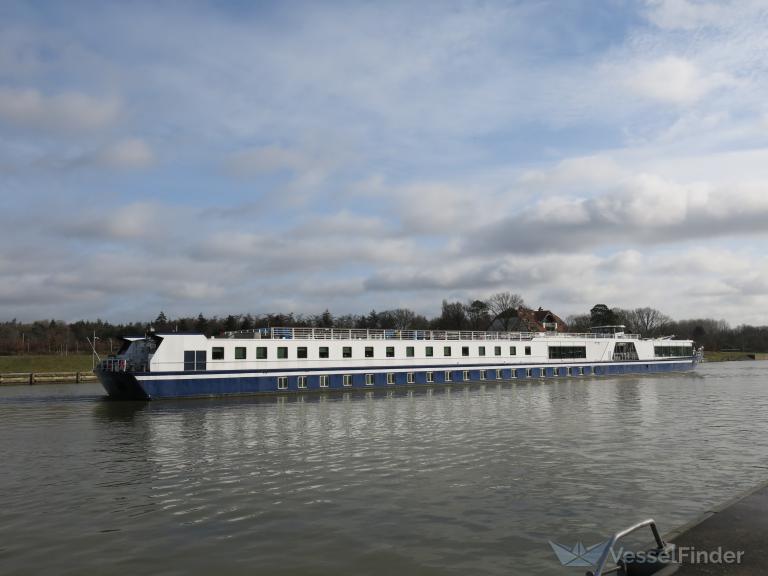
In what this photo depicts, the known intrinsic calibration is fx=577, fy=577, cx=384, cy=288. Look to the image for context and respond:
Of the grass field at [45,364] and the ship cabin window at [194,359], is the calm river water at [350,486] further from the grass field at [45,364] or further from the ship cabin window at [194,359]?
the grass field at [45,364]

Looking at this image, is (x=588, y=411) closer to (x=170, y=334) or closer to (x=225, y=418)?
(x=225, y=418)

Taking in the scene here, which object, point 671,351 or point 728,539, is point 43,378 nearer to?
point 728,539

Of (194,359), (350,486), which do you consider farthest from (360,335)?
(350,486)

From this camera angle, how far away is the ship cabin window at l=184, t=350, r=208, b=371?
48.6 m

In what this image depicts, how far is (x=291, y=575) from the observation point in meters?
12.3

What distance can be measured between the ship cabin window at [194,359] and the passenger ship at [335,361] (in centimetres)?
8

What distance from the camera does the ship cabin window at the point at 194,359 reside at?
4862 centimetres

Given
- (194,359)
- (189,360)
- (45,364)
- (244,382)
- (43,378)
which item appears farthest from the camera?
(45,364)

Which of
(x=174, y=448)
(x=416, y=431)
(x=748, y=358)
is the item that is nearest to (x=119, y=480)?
(x=174, y=448)

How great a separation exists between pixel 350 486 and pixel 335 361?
3773cm

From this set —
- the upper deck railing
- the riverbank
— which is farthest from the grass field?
the riverbank

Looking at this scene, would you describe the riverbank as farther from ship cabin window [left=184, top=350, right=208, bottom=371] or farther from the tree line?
the tree line

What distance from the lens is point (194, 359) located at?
48938mm

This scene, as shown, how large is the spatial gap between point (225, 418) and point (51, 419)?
11.4 metres
